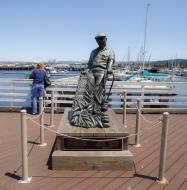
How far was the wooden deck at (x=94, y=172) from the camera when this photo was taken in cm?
456

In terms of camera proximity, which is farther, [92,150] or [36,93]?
[36,93]

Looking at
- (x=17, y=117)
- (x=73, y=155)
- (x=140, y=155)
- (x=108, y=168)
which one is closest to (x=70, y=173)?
(x=73, y=155)

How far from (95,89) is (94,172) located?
1.77 meters

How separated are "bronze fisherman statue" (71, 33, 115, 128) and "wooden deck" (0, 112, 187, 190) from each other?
3.49 feet

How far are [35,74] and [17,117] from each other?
5.19 ft

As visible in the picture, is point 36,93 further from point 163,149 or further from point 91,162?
point 163,149

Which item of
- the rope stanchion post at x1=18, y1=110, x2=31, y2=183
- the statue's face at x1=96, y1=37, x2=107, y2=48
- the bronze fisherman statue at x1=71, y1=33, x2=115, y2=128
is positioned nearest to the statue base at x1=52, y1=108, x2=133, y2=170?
the bronze fisherman statue at x1=71, y1=33, x2=115, y2=128

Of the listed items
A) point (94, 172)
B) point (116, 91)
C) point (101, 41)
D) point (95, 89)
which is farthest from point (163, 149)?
point (116, 91)

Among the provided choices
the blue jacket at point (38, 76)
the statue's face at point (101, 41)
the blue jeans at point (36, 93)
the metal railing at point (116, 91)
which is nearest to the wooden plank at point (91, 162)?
the statue's face at point (101, 41)

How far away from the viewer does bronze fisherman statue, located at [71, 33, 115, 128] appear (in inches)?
235

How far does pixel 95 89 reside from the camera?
6117 millimetres

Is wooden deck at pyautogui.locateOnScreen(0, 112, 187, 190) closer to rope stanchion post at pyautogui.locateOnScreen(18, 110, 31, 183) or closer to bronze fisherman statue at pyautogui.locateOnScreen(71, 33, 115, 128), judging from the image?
rope stanchion post at pyautogui.locateOnScreen(18, 110, 31, 183)

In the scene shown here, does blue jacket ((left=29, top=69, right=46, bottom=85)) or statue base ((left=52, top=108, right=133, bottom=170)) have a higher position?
blue jacket ((left=29, top=69, right=46, bottom=85))

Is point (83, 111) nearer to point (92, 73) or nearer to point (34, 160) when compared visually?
point (92, 73)
